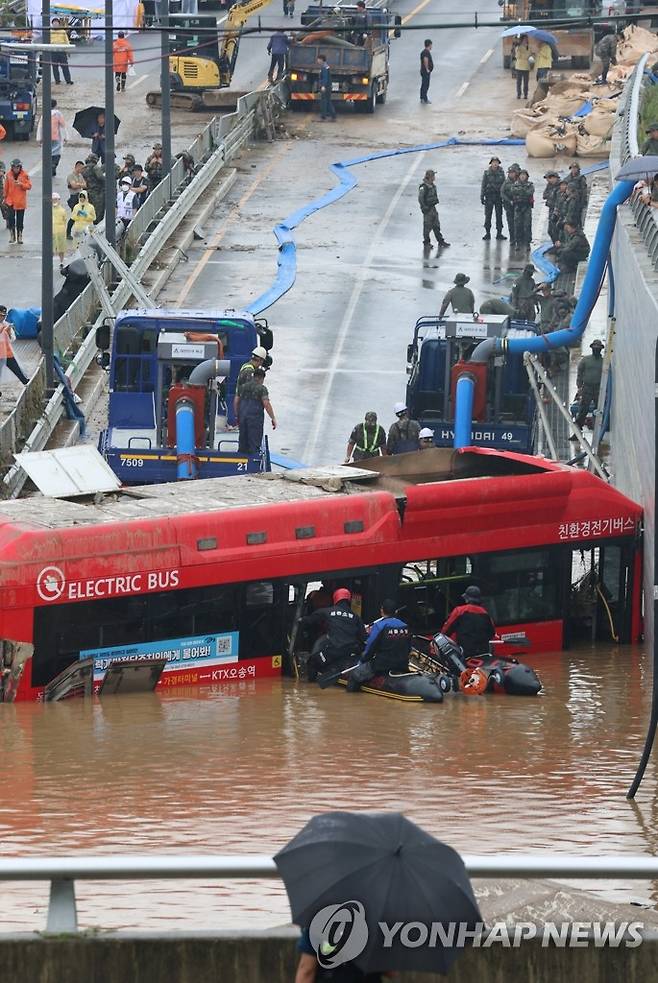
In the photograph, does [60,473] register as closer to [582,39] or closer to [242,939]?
[242,939]

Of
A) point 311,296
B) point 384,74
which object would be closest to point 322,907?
point 311,296

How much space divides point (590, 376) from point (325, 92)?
29.3 meters

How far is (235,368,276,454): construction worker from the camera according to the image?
2591 cm

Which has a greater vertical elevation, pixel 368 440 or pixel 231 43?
pixel 231 43

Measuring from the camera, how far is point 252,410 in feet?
85.7

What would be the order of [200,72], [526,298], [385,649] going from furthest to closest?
[200,72] < [526,298] < [385,649]

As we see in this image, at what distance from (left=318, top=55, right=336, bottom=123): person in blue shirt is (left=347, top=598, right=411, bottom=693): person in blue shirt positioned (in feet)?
134

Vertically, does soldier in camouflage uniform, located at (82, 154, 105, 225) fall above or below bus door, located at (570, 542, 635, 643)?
above

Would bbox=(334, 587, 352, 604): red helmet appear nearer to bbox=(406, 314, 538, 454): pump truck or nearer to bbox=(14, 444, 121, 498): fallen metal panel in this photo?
bbox=(14, 444, 121, 498): fallen metal panel

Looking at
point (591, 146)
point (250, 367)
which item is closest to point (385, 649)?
point (250, 367)

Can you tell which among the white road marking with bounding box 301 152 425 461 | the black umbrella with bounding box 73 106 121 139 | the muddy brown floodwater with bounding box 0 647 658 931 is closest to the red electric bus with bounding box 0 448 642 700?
the muddy brown floodwater with bounding box 0 647 658 931

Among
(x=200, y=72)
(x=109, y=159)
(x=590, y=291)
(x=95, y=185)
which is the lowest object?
(x=590, y=291)

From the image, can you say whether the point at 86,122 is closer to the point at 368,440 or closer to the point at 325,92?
the point at 325,92

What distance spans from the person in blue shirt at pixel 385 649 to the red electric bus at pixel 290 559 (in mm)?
1153
